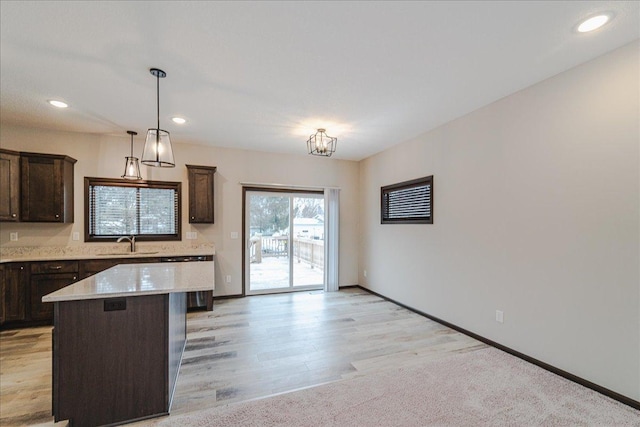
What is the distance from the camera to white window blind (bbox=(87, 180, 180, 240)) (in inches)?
171

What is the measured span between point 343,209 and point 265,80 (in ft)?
11.8

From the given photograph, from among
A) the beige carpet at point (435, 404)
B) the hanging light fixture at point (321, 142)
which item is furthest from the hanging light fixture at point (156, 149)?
the beige carpet at point (435, 404)

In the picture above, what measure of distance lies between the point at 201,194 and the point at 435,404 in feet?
14.1

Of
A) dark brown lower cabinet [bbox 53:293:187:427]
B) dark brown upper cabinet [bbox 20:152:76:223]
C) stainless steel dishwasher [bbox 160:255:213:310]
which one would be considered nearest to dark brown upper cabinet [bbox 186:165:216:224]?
stainless steel dishwasher [bbox 160:255:213:310]

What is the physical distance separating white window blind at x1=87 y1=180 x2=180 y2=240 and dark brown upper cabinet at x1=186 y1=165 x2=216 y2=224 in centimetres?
27

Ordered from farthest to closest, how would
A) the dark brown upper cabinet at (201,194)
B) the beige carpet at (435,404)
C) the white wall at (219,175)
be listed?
the dark brown upper cabinet at (201,194) → the white wall at (219,175) → the beige carpet at (435,404)

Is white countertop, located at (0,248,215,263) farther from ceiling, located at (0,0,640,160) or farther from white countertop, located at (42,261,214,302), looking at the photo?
ceiling, located at (0,0,640,160)

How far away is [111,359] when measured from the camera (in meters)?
1.93

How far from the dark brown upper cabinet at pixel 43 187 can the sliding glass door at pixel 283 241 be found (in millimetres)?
2621

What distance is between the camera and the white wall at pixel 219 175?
160 inches

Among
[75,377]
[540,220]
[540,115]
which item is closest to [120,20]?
[75,377]

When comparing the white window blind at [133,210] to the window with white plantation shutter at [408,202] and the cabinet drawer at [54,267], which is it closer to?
the cabinet drawer at [54,267]

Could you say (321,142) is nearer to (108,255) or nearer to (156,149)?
(156,149)

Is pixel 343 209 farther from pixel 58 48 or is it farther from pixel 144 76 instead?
pixel 58 48
